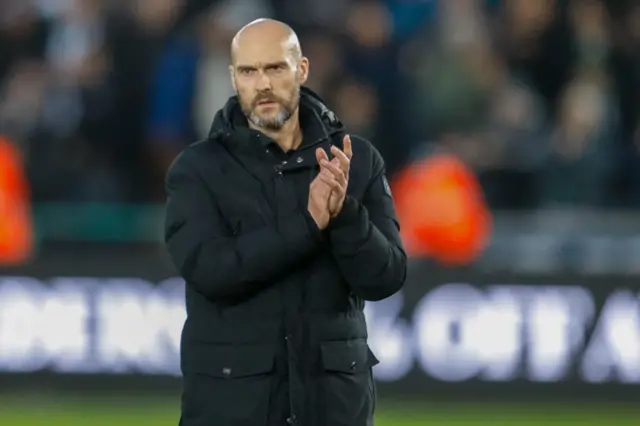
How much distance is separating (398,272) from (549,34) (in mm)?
7933

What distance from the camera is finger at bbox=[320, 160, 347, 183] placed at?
423cm

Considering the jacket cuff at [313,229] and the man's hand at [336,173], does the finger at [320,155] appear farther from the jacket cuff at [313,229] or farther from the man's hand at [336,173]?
the jacket cuff at [313,229]

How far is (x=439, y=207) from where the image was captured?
11211 millimetres

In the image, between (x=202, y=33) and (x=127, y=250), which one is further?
(x=202, y=33)

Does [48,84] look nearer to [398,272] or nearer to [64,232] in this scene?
[64,232]

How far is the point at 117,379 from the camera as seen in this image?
9773 mm

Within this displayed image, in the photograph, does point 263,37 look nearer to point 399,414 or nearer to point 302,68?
point 302,68

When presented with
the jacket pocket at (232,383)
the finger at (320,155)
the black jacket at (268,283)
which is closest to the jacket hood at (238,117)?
the black jacket at (268,283)

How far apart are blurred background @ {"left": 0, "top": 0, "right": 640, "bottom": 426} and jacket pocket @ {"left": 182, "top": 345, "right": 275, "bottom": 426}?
4.76 metres

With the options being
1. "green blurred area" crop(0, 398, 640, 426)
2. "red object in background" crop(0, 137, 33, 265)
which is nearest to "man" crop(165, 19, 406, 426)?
"green blurred area" crop(0, 398, 640, 426)

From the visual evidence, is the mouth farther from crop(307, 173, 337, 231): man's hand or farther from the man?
crop(307, 173, 337, 231): man's hand

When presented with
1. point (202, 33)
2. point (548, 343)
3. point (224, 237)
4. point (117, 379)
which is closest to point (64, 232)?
point (117, 379)

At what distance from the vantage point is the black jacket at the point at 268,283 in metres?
4.32

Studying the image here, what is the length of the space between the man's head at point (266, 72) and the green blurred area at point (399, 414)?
477 cm
